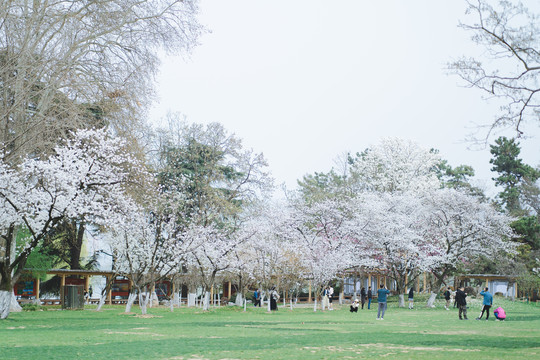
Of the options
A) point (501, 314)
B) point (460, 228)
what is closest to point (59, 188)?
point (501, 314)

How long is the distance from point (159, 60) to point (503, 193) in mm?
47609

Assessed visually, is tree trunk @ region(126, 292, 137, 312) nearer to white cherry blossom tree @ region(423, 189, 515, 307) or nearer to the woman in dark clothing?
the woman in dark clothing

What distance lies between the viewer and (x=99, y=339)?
47.7 feet

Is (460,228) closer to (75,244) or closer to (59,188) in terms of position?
(75,244)

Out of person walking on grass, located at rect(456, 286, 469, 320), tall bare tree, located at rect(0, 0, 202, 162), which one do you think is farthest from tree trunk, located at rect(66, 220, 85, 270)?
person walking on grass, located at rect(456, 286, 469, 320)

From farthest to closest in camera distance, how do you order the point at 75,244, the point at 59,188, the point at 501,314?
the point at 75,244, the point at 501,314, the point at 59,188

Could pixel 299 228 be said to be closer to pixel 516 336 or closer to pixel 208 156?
pixel 208 156

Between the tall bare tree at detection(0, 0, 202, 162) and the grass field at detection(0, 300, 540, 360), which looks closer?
the grass field at detection(0, 300, 540, 360)

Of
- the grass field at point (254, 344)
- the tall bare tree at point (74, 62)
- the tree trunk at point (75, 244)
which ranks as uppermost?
the tall bare tree at point (74, 62)

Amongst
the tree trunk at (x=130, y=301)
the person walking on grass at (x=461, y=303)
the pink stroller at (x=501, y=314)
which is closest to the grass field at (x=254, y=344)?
the pink stroller at (x=501, y=314)

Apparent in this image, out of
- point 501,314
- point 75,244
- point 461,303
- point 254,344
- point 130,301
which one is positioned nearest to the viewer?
point 254,344

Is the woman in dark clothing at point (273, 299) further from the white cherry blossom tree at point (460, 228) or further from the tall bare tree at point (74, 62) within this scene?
the tall bare tree at point (74, 62)

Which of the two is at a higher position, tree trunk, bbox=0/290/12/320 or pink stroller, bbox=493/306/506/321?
tree trunk, bbox=0/290/12/320

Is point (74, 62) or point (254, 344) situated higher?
point (74, 62)
